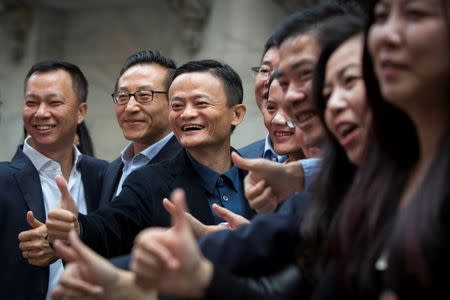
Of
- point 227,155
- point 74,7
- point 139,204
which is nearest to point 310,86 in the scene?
point 139,204

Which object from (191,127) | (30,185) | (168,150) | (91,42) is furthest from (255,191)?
(91,42)

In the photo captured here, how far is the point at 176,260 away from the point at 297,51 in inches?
35.4

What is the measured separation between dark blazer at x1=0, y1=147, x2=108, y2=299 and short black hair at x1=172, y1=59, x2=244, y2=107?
0.87 m

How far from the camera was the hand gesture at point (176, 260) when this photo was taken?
5.91ft

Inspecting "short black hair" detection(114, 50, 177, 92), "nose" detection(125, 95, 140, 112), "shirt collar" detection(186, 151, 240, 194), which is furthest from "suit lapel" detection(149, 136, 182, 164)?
"shirt collar" detection(186, 151, 240, 194)

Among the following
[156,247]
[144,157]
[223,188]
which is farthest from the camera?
[144,157]

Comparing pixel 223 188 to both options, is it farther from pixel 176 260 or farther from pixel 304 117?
pixel 176 260

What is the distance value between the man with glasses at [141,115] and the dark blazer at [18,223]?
348 mm

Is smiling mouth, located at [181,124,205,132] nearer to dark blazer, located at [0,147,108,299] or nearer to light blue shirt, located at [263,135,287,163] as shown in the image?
light blue shirt, located at [263,135,287,163]

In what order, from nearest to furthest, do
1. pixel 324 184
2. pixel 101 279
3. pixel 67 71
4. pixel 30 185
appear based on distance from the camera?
pixel 101 279, pixel 324 184, pixel 30 185, pixel 67 71

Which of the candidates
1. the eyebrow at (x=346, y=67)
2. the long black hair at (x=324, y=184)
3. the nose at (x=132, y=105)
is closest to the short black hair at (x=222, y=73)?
the nose at (x=132, y=105)

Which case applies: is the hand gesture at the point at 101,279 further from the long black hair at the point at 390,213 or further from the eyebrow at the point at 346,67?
the eyebrow at the point at 346,67

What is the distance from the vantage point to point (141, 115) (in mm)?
4785

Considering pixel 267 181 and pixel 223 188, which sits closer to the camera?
pixel 267 181
